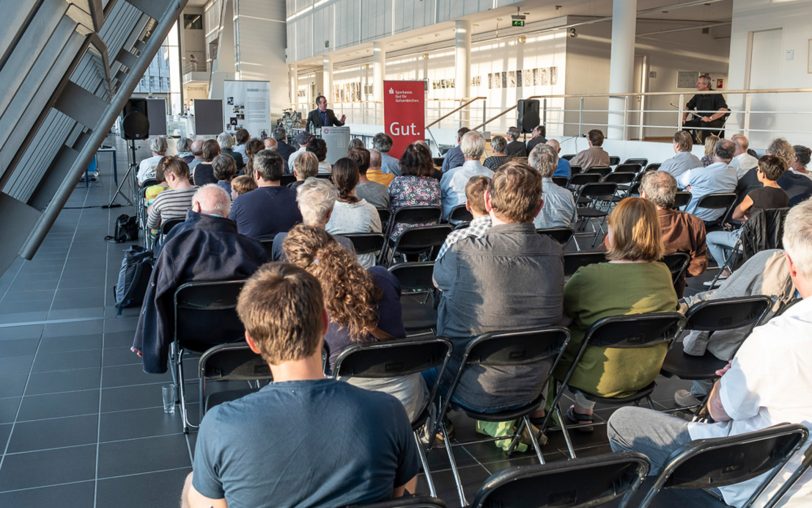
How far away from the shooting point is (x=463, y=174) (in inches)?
288

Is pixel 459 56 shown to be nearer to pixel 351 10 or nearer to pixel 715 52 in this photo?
pixel 715 52

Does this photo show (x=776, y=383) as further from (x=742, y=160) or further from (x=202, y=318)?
(x=742, y=160)

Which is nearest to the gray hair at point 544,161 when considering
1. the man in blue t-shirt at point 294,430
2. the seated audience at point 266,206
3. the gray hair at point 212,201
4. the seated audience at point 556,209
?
the seated audience at point 556,209

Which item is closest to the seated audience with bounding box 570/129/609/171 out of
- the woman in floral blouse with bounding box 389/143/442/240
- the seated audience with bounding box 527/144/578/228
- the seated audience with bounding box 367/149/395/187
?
the seated audience with bounding box 367/149/395/187

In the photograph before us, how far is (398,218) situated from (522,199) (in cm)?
295

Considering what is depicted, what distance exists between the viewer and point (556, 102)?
20.5 metres

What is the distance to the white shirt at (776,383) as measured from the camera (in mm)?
2232

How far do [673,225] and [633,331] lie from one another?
2.01 metres

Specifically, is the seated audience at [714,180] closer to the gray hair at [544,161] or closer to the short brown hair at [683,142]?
the short brown hair at [683,142]

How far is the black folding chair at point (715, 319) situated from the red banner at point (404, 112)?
10202 millimetres

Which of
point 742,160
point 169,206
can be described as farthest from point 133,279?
point 742,160

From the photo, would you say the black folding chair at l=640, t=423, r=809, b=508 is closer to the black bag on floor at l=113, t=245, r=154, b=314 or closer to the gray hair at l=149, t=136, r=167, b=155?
the black bag on floor at l=113, t=245, r=154, b=314

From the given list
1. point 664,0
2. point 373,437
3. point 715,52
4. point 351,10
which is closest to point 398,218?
point 373,437

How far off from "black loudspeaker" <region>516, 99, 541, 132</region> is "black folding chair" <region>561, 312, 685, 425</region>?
43.1 ft
